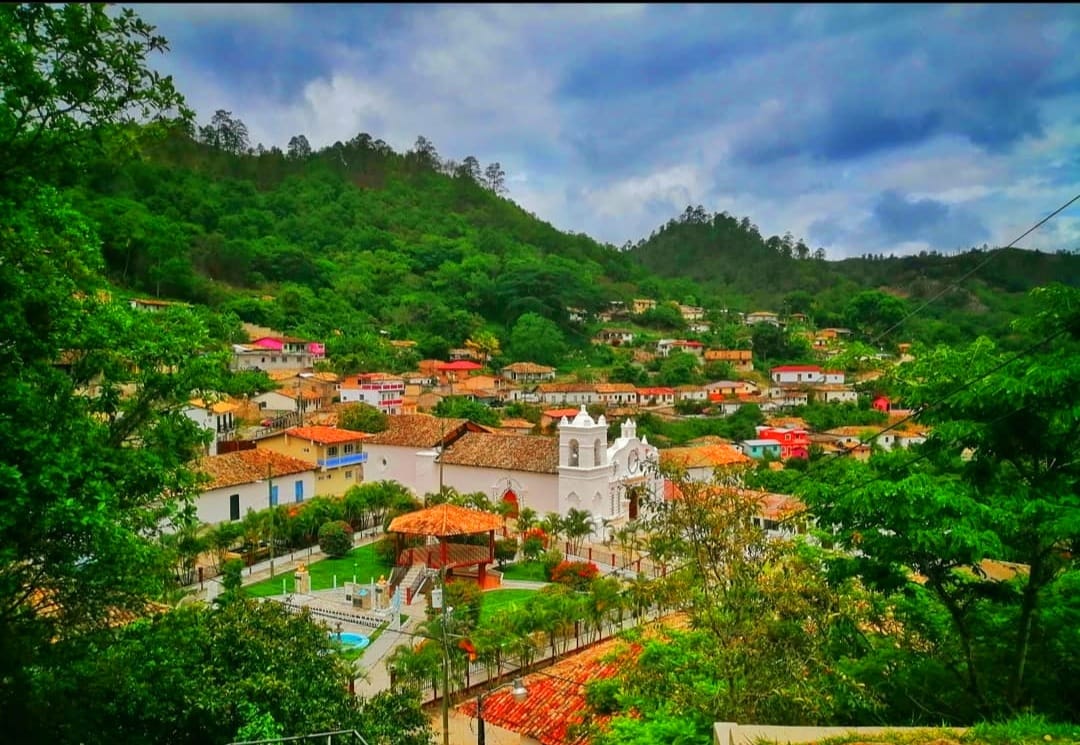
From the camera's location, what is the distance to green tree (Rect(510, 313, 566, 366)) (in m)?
66.6

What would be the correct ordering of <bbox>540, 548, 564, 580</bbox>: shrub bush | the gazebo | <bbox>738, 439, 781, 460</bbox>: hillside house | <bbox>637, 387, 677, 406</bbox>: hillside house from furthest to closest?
<bbox>637, 387, 677, 406</bbox>: hillside house → <bbox>738, 439, 781, 460</bbox>: hillside house → <bbox>540, 548, 564, 580</bbox>: shrub bush → the gazebo

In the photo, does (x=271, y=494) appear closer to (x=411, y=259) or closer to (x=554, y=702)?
(x=554, y=702)

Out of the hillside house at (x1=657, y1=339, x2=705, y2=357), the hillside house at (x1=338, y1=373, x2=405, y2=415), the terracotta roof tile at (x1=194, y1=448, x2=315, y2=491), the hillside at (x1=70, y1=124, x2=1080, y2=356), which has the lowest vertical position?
the terracotta roof tile at (x1=194, y1=448, x2=315, y2=491)

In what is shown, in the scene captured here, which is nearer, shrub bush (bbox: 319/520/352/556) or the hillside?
shrub bush (bbox: 319/520/352/556)

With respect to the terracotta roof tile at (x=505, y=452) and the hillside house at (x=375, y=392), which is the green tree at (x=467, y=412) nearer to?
the hillside house at (x=375, y=392)

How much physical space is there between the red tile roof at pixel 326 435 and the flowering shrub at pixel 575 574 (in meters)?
12.0

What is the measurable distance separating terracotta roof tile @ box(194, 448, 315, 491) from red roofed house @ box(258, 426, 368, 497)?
45.8 inches

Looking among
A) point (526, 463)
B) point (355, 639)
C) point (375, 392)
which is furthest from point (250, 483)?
point (375, 392)

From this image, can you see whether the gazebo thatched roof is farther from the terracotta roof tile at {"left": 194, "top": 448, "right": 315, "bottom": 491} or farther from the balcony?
the balcony

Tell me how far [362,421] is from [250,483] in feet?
33.4

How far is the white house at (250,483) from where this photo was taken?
76.6ft

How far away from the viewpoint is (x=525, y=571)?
22688mm

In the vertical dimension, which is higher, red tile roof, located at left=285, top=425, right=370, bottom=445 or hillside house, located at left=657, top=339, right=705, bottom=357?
hillside house, located at left=657, top=339, right=705, bottom=357

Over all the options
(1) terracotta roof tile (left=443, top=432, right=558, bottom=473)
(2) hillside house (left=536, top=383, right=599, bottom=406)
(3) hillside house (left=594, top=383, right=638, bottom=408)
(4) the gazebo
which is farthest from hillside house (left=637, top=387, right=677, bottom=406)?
(4) the gazebo
